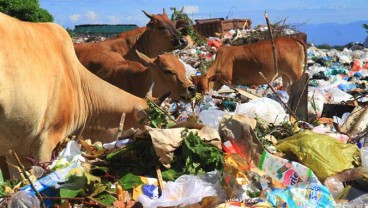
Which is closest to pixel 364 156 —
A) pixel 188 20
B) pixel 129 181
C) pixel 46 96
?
pixel 129 181

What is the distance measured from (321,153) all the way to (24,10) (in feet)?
86.1

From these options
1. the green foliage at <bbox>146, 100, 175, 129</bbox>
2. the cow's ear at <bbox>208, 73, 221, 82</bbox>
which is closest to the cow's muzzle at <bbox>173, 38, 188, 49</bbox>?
the cow's ear at <bbox>208, 73, 221, 82</bbox>

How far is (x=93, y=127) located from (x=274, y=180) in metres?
2.12

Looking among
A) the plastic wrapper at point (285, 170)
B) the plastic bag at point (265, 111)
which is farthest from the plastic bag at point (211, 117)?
the plastic wrapper at point (285, 170)

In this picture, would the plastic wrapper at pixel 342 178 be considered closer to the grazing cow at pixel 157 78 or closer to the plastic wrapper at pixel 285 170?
the plastic wrapper at pixel 285 170

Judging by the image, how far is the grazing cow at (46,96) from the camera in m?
3.64

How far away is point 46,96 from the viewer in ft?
13.2

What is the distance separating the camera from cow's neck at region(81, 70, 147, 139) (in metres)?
4.73

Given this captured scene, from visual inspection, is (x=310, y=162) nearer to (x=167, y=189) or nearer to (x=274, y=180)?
(x=274, y=180)

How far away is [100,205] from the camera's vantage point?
2.84 m

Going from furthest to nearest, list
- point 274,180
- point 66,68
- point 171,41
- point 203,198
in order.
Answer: point 171,41 → point 66,68 → point 274,180 → point 203,198

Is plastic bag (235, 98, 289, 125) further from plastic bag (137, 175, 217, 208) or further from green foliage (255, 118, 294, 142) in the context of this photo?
plastic bag (137, 175, 217, 208)

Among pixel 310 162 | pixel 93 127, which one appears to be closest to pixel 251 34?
pixel 93 127

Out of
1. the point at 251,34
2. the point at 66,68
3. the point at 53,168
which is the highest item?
the point at 66,68
